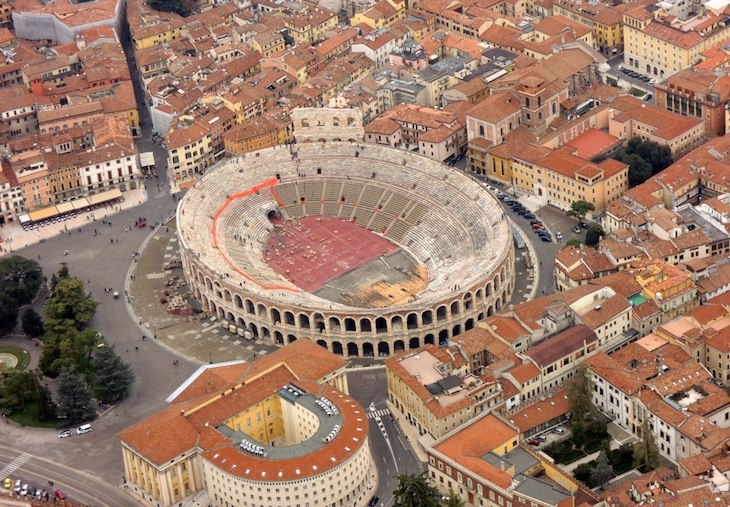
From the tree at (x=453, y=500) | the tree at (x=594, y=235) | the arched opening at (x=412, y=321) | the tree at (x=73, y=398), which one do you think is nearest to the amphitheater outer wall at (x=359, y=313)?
the arched opening at (x=412, y=321)

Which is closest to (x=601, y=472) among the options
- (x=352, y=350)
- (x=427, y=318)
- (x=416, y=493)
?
(x=416, y=493)

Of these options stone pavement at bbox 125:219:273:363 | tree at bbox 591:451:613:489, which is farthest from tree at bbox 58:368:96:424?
tree at bbox 591:451:613:489

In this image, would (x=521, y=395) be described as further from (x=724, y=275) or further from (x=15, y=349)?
(x=15, y=349)

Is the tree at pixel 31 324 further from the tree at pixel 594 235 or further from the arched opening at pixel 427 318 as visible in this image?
the tree at pixel 594 235

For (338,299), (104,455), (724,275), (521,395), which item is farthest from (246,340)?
(724,275)

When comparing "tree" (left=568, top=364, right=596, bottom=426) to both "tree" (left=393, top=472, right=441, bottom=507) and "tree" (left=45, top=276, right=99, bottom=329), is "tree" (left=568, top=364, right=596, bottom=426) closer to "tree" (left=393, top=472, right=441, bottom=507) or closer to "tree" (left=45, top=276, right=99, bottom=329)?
"tree" (left=393, top=472, right=441, bottom=507)

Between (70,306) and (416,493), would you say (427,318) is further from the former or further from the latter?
(70,306)
